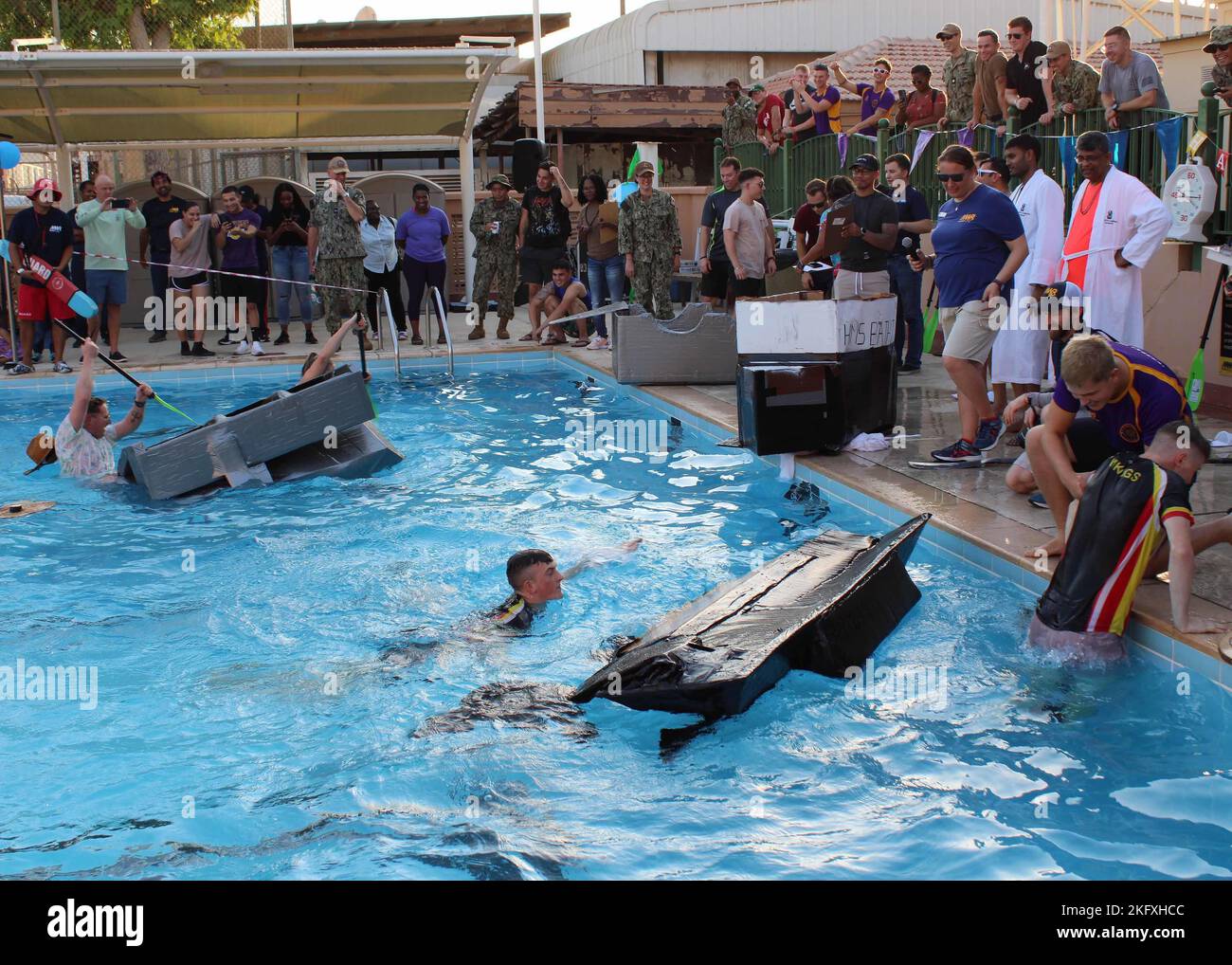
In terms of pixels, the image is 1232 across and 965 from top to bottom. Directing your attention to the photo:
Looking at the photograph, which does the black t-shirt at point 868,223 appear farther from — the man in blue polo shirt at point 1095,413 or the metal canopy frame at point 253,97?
the metal canopy frame at point 253,97

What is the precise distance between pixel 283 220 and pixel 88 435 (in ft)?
23.9

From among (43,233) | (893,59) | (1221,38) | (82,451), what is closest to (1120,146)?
(1221,38)

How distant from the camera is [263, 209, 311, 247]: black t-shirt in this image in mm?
15516

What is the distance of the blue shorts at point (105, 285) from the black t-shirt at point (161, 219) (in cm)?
134

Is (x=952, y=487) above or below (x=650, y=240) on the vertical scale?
below

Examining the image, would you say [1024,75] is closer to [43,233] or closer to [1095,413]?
[1095,413]

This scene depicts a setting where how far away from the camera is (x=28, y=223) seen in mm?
13492

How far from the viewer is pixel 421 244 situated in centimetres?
1473

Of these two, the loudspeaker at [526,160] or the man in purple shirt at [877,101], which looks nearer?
the man in purple shirt at [877,101]

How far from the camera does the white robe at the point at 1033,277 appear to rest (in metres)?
7.76

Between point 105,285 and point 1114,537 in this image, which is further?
point 105,285

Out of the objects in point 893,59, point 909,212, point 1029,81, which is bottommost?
point 909,212

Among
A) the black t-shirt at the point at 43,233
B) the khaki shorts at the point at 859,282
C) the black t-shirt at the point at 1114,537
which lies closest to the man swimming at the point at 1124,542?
the black t-shirt at the point at 1114,537
